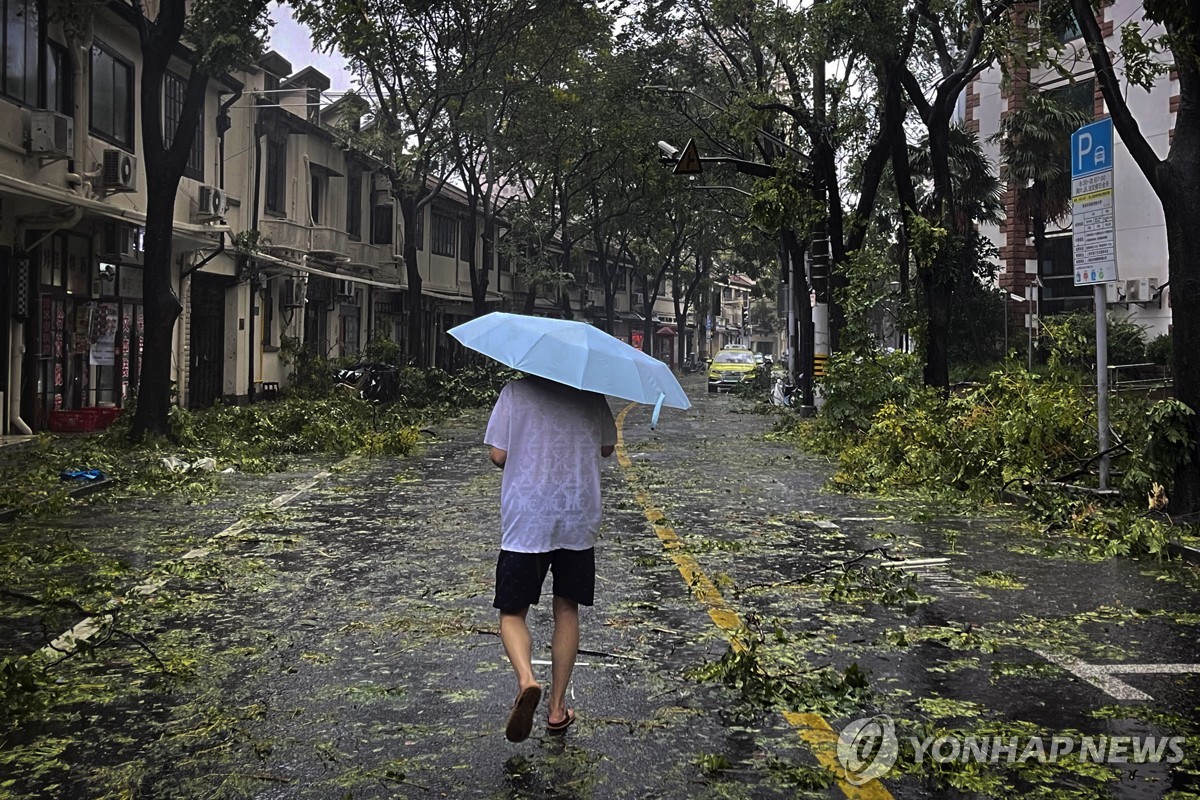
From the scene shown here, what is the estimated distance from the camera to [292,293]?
3350 centimetres

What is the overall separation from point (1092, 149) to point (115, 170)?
16.1m

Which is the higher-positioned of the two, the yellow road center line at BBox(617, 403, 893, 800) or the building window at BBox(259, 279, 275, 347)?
the building window at BBox(259, 279, 275, 347)

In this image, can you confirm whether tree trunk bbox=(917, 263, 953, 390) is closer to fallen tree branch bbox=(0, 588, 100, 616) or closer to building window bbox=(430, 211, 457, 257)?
fallen tree branch bbox=(0, 588, 100, 616)

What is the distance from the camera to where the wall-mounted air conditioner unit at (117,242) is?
22.4 m

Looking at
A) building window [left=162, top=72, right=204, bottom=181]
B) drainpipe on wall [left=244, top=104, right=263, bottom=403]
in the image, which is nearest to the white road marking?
building window [left=162, top=72, right=204, bottom=181]

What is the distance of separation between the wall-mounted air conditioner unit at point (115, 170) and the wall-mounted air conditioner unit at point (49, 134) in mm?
1353

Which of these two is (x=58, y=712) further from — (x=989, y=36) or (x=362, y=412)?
(x=362, y=412)

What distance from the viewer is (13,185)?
1598 centimetres

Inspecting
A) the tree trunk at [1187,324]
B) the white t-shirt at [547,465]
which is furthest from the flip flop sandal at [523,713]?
the tree trunk at [1187,324]

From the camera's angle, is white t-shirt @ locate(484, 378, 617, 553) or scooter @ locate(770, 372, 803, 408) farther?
scooter @ locate(770, 372, 803, 408)

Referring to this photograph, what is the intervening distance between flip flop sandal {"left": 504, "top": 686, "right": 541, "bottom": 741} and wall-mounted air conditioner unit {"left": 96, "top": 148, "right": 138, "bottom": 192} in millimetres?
18664

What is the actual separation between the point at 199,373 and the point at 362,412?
5616mm

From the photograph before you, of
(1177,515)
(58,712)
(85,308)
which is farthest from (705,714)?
(85,308)

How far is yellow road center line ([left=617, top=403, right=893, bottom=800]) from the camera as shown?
443 centimetres
